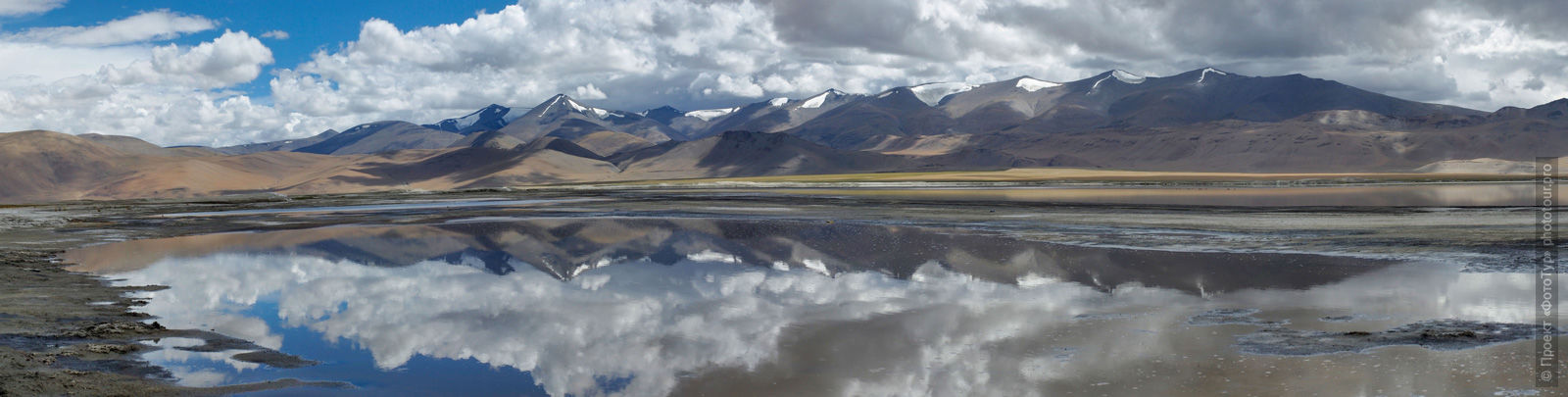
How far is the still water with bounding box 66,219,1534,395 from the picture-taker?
12711 mm

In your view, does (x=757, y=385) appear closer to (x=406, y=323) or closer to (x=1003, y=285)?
(x=406, y=323)

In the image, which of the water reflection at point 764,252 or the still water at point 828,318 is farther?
the water reflection at point 764,252

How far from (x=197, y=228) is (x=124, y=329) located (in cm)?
3670

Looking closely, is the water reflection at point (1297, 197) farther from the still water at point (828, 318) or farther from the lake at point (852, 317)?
the still water at point (828, 318)

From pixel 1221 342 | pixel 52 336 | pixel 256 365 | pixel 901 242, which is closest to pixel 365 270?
pixel 52 336

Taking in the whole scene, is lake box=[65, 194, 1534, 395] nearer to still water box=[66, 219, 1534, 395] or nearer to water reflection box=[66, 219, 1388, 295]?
still water box=[66, 219, 1534, 395]

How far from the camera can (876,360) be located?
550 inches

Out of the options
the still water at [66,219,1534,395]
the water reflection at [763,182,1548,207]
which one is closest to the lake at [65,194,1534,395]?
→ the still water at [66,219,1534,395]

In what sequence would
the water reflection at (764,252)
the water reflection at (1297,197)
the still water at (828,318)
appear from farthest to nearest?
1. the water reflection at (1297,197)
2. the water reflection at (764,252)
3. the still water at (828,318)

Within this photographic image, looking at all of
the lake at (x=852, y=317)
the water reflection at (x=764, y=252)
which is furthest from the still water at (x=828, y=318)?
the water reflection at (x=764, y=252)

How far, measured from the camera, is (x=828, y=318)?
17812 mm

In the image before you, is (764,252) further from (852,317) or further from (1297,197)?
(1297,197)

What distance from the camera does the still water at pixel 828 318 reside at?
1271cm

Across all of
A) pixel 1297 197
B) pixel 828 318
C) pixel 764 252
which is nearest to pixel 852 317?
pixel 828 318
